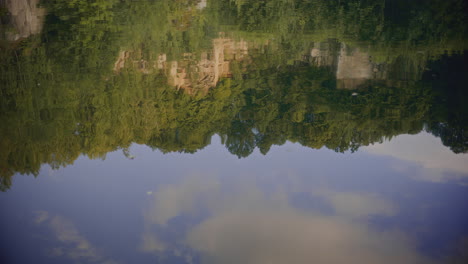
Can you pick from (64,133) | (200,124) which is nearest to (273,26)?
(200,124)

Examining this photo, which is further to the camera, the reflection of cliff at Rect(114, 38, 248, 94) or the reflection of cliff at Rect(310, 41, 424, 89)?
the reflection of cliff at Rect(114, 38, 248, 94)

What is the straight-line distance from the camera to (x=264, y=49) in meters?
17.6

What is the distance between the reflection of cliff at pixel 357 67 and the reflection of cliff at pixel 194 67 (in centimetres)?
307

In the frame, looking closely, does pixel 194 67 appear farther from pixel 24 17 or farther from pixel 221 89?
pixel 24 17

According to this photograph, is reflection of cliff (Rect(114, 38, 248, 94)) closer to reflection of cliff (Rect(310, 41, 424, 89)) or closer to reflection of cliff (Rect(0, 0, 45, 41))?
reflection of cliff (Rect(310, 41, 424, 89))

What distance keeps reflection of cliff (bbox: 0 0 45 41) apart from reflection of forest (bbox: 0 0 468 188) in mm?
782

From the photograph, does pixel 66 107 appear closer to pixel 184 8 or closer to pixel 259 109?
pixel 259 109

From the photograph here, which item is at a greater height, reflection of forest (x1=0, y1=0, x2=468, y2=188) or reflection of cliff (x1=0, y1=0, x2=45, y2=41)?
reflection of cliff (x1=0, y1=0, x2=45, y2=41)

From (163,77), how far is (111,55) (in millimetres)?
2961

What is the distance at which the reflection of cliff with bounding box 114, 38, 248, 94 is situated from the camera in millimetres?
14415

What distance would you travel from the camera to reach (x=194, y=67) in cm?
1573

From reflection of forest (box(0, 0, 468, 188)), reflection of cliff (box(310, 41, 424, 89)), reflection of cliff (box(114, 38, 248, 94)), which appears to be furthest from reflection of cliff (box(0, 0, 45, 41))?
reflection of cliff (box(310, 41, 424, 89))

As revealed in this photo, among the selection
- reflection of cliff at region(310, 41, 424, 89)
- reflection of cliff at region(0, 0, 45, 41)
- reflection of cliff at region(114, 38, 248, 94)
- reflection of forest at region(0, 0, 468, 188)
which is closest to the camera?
reflection of forest at region(0, 0, 468, 188)

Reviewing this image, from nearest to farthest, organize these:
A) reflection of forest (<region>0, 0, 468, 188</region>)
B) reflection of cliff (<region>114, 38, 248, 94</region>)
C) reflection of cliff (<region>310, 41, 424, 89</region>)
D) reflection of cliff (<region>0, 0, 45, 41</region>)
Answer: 1. reflection of forest (<region>0, 0, 468, 188</region>)
2. reflection of cliff (<region>310, 41, 424, 89</region>)
3. reflection of cliff (<region>114, 38, 248, 94</region>)
4. reflection of cliff (<region>0, 0, 45, 41</region>)
